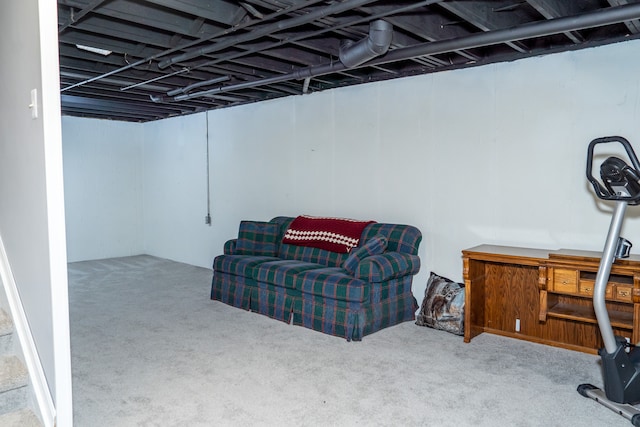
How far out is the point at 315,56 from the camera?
4.48m

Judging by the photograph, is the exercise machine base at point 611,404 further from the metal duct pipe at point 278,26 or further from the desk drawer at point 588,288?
the metal duct pipe at point 278,26

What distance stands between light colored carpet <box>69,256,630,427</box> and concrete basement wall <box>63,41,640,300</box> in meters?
0.97

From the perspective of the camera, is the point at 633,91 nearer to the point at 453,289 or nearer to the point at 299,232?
the point at 453,289

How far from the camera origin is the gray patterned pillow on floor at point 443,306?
161 inches

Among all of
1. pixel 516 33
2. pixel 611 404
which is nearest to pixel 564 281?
pixel 611 404

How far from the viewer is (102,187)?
808 cm

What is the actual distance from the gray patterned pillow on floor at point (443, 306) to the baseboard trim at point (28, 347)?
2962 mm

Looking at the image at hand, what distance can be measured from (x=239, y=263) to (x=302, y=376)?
1962 mm

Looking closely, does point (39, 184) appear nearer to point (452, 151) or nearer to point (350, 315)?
point (350, 315)

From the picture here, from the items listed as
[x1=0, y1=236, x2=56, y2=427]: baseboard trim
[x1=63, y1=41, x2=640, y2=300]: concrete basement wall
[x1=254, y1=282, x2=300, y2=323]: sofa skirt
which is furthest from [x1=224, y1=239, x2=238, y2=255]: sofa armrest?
[x1=0, y1=236, x2=56, y2=427]: baseboard trim

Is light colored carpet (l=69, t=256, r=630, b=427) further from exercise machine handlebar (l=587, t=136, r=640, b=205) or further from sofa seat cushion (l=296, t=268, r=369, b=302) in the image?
exercise machine handlebar (l=587, t=136, r=640, b=205)

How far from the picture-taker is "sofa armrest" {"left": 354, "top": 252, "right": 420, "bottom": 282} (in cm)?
402

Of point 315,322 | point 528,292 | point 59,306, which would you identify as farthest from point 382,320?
point 59,306

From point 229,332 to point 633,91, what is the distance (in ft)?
11.6
